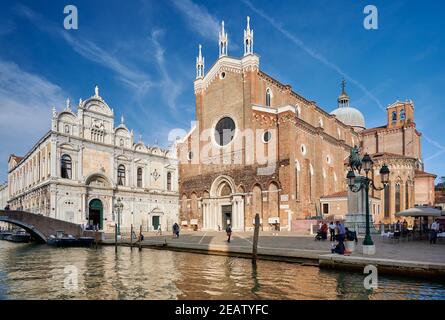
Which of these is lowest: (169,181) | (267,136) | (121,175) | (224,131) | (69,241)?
(69,241)

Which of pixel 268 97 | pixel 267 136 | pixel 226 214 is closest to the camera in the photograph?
pixel 267 136

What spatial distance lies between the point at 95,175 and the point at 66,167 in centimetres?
299

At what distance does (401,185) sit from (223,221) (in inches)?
727

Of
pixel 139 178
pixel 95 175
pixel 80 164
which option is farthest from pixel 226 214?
pixel 80 164

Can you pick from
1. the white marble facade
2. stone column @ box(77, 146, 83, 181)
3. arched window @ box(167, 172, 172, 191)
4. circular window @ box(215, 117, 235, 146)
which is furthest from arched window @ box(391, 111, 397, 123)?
stone column @ box(77, 146, 83, 181)

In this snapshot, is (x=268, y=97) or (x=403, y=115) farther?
(x=403, y=115)

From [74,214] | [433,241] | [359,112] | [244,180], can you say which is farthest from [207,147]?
[359,112]

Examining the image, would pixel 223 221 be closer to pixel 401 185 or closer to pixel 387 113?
pixel 401 185

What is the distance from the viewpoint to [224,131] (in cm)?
3512

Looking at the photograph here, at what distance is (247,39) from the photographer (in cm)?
3297

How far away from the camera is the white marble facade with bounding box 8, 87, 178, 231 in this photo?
3091 cm

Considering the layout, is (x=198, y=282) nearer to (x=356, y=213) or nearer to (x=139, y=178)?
(x=356, y=213)

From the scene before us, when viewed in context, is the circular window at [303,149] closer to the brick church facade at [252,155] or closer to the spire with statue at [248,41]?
the brick church facade at [252,155]

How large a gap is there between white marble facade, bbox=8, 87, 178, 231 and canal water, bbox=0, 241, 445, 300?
57.2 feet
